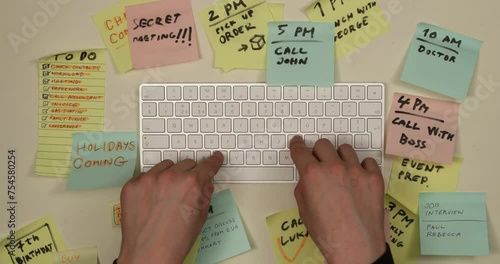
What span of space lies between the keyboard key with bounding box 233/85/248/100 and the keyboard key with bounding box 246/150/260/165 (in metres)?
0.10

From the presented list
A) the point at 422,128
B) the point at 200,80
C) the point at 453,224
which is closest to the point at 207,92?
the point at 200,80

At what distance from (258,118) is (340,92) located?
151 mm

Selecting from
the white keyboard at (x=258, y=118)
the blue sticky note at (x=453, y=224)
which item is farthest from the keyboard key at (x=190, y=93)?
the blue sticky note at (x=453, y=224)

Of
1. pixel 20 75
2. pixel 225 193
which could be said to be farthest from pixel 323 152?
pixel 20 75

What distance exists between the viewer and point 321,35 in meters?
0.80

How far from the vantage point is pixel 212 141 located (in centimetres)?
81

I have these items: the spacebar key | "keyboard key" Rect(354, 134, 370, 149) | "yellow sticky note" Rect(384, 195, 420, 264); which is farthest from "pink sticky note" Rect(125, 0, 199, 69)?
"yellow sticky note" Rect(384, 195, 420, 264)

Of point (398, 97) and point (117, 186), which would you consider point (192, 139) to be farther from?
point (398, 97)

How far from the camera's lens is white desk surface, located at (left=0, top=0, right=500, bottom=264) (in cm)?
80

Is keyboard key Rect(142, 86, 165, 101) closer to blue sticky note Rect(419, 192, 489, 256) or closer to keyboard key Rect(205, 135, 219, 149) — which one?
keyboard key Rect(205, 135, 219, 149)

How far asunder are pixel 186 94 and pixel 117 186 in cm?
21

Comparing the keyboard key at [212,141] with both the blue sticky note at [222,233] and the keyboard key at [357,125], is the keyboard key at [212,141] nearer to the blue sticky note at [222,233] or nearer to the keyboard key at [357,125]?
the blue sticky note at [222,233]

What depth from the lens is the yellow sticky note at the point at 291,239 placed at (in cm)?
83

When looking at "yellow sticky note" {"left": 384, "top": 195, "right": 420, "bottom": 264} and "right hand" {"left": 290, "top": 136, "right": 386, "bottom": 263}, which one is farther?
"yellow sticky note" {"left": 384, "top": 195, "right": 420, "bottom": 264}
